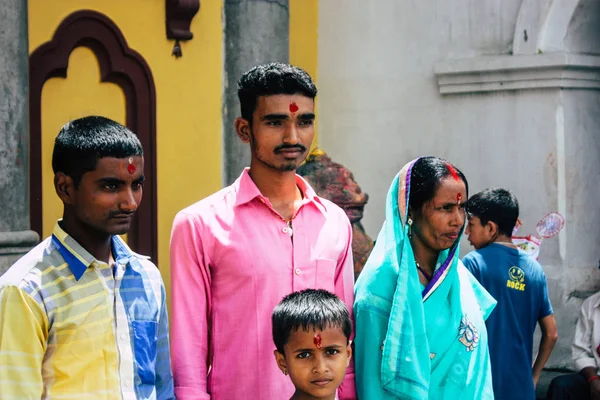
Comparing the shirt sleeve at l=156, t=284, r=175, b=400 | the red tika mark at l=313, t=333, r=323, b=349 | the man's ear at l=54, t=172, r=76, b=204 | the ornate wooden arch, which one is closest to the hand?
the ornate wooden arch

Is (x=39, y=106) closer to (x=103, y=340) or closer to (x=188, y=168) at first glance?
(x=188, y=168)

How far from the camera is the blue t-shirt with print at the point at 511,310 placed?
528 cm

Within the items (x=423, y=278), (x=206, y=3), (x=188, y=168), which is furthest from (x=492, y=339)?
(x=206, y=3)

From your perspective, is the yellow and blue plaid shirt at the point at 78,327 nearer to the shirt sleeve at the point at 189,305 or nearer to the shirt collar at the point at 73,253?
the shirt collar at the point at 73,253

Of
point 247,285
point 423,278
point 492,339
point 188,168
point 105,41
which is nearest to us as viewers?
point 247,285

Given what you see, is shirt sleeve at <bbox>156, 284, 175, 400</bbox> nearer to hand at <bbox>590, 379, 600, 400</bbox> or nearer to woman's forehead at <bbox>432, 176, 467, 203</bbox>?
woman's forehead at <bbox>432, 176, 467, 203</bbox>

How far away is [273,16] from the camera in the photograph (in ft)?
22.5

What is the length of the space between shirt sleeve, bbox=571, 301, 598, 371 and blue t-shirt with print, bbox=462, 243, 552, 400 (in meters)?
0.77

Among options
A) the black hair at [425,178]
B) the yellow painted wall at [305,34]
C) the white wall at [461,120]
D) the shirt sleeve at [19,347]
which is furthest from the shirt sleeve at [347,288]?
the yellow painted wall at [305,34]

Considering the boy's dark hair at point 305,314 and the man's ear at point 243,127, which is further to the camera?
the man's ear at point 243,127

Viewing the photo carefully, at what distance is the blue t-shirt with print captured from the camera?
17.3 ft

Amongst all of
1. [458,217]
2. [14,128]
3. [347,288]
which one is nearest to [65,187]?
[347,288]

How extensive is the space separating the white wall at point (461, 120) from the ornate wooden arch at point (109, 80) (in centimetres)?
199

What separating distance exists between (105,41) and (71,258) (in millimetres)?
3509
